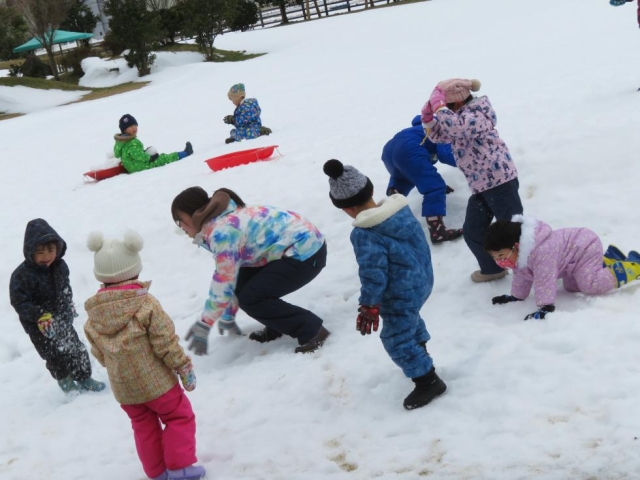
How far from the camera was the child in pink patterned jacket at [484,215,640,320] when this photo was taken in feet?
13.3

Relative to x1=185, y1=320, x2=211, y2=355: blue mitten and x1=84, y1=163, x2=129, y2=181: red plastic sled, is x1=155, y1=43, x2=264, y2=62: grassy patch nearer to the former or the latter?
x1=84, y1=163, x2=129, y2=181: red plastic sled

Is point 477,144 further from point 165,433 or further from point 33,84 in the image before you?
point 33,84

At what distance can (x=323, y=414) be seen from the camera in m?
3.84

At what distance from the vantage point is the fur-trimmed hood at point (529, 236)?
409cm

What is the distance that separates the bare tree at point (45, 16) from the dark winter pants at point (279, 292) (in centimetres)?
3360

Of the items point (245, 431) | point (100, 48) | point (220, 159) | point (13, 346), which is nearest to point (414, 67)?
point (220, 159)

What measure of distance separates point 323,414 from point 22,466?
6.22ft

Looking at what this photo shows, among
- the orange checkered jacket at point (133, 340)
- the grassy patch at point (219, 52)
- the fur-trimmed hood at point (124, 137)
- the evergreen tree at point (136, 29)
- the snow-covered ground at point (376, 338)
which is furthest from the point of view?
the grassy patch at point (219, 52)

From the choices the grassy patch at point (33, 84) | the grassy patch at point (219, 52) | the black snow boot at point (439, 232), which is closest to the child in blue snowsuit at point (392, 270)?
the black snow boot at point (439, 232)

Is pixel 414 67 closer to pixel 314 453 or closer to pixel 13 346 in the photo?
pixel 13 346

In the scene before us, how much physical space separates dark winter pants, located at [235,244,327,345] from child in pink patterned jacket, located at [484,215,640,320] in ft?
4.16

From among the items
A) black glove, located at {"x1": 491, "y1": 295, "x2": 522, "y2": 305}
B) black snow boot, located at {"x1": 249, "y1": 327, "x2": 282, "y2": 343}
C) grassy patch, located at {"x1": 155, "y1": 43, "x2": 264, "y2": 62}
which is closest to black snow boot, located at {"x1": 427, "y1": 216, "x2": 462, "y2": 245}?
black glove, located at {"x1": 491, "y1": 295, "x2": 522, "y2": 305}

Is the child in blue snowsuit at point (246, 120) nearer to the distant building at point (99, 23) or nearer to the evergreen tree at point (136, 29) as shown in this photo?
the evergreen tree at point (136, 29)

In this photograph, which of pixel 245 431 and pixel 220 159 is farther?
pixel 220 159
